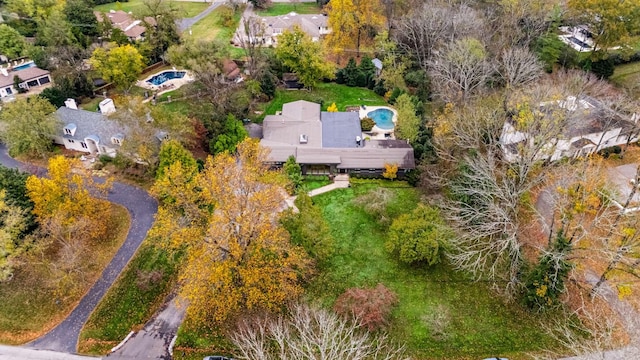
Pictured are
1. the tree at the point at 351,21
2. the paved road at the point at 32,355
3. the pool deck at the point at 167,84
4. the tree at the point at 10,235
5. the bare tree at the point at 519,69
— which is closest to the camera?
the paved road at the point at 32,355

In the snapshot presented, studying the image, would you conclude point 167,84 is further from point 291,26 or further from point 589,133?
point 589,133

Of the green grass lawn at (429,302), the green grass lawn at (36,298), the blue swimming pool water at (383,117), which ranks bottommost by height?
the green grass lawn at (429,302)

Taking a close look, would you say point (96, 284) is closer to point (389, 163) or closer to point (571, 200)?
point (389, 163)

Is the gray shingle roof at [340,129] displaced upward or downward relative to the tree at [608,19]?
downward

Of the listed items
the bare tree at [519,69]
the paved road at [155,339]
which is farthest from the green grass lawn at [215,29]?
the paved road at [155,339]

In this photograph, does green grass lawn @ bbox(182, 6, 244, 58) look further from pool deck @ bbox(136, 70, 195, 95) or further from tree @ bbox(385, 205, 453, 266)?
tree @ bbox(385, 205, 453, 266)

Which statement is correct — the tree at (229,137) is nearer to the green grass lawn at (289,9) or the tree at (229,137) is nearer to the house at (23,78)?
the house at (23,78)

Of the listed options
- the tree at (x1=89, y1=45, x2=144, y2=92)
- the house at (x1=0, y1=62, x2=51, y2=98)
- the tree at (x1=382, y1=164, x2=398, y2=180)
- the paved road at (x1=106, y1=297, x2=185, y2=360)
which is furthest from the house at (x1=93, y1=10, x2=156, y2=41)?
the paved road at (x1=106, y1=297, x2=185, y2=360)

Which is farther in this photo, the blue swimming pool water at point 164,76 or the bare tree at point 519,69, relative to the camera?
the blue swimming pool water at point 164,76
